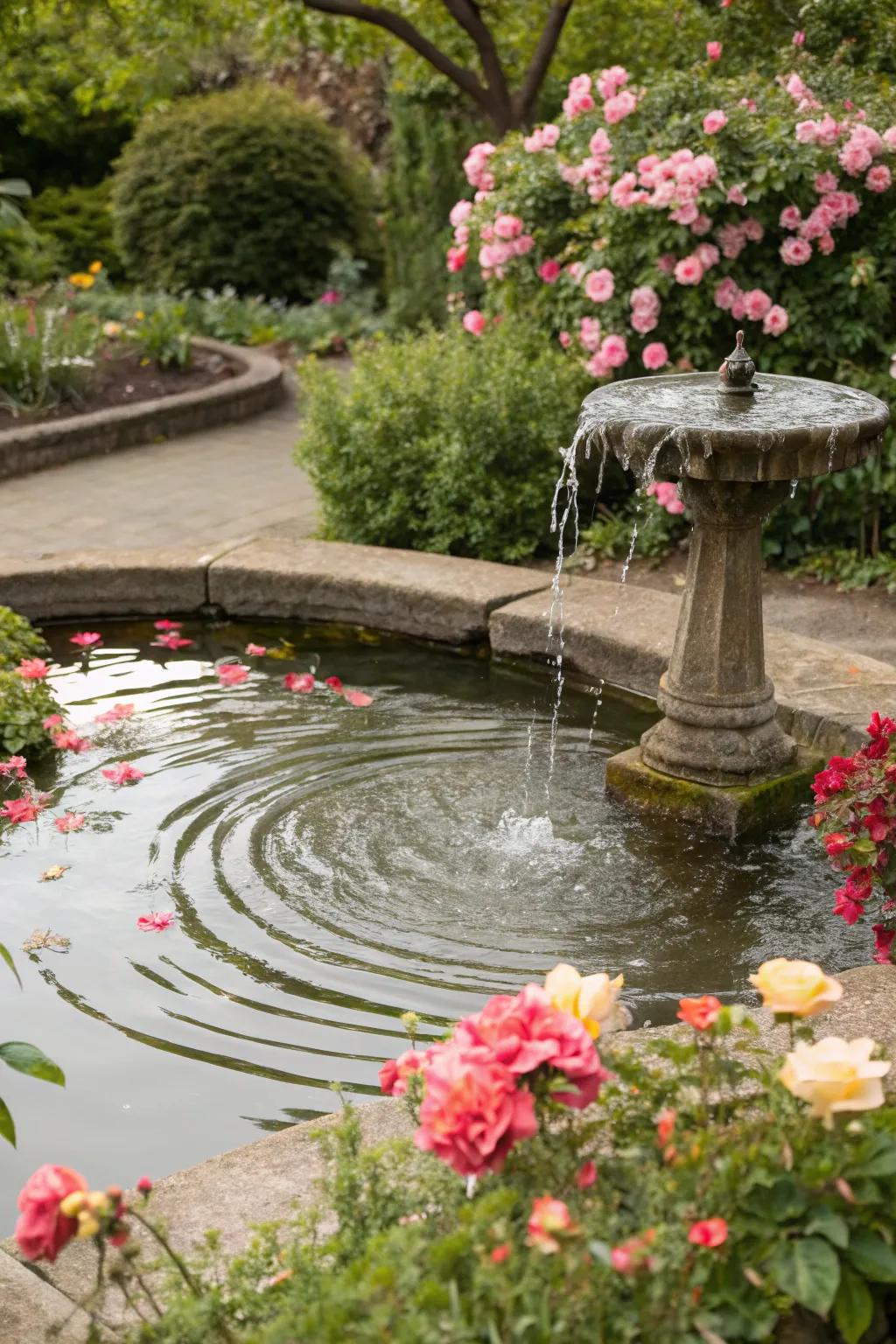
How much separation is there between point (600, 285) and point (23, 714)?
331cm

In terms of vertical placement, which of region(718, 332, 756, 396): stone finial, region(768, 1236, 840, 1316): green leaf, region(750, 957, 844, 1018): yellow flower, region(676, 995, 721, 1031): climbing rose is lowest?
region(768, 1236, 840, 1316): green leaf

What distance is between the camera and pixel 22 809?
4.21m

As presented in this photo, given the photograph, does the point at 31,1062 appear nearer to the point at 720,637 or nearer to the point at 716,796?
the point at 716,796

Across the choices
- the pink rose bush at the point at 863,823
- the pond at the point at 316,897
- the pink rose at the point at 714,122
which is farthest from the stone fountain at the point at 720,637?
the pink rose at the point at 714,122

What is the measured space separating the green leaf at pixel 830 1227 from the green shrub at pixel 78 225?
14.0 meters

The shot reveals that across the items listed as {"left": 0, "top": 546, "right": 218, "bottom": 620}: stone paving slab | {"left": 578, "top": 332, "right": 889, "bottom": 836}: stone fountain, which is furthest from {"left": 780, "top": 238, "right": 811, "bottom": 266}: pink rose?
{"left": 0, "top": 546, "right": 218, "bottom": 620}: stone paving slab

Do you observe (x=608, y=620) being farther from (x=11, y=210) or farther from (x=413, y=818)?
(x=11, y=210)

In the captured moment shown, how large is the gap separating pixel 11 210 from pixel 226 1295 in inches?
142

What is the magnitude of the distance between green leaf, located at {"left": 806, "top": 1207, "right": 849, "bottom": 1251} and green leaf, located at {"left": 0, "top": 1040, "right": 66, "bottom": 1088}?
1.00 meters

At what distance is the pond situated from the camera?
3.05 m

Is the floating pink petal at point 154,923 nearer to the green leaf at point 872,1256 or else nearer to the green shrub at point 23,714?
the green shrub at point 23,714

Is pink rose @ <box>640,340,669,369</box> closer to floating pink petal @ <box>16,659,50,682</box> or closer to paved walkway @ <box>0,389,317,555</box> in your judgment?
paved walkway @ <box>0,389,317,555</box>

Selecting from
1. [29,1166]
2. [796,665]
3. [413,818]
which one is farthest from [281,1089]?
[796,665]

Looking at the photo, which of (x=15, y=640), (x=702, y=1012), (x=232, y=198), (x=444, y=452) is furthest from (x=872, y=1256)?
(x=232, y=198)
